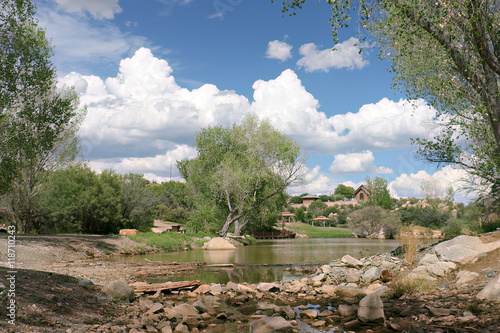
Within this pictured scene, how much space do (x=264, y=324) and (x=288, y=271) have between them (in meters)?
10.6

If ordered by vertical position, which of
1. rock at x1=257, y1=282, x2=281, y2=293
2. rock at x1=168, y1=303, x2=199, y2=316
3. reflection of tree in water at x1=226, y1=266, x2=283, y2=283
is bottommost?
reflection of tree in water at x1=226, y1=266, x2=283, y2=283

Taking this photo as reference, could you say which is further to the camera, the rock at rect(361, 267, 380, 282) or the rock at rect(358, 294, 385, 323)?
the rock at rect(361, 267, 380, 282)

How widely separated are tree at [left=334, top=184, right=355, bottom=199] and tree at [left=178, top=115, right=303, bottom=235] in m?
112

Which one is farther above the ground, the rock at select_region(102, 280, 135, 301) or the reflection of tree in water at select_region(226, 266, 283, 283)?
the rock at select_region(102, 280, 135, 301)

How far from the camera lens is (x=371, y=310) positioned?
8.00m

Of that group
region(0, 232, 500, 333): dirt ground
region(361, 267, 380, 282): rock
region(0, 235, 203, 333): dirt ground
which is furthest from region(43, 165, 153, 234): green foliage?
region(361, 267, 380, 282): rock

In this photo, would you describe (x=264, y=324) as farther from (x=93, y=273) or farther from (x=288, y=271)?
(x=288, y=271)

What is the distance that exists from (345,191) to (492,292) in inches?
5776

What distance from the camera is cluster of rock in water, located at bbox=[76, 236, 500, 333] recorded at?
7.53 metres

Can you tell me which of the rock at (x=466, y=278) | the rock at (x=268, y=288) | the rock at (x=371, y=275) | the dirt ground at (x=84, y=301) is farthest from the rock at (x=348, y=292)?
the rock at (x=466, y=278)

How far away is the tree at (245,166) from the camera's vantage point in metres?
38.7

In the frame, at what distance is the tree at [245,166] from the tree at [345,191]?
367 ft

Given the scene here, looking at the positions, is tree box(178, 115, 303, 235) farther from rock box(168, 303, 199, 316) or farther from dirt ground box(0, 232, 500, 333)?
rock box(168, 303, 199, 316)

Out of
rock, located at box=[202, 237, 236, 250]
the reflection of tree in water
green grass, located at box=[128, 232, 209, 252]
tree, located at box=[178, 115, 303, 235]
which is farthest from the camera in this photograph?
tree, located at box=[178, 115, 303, 235]
